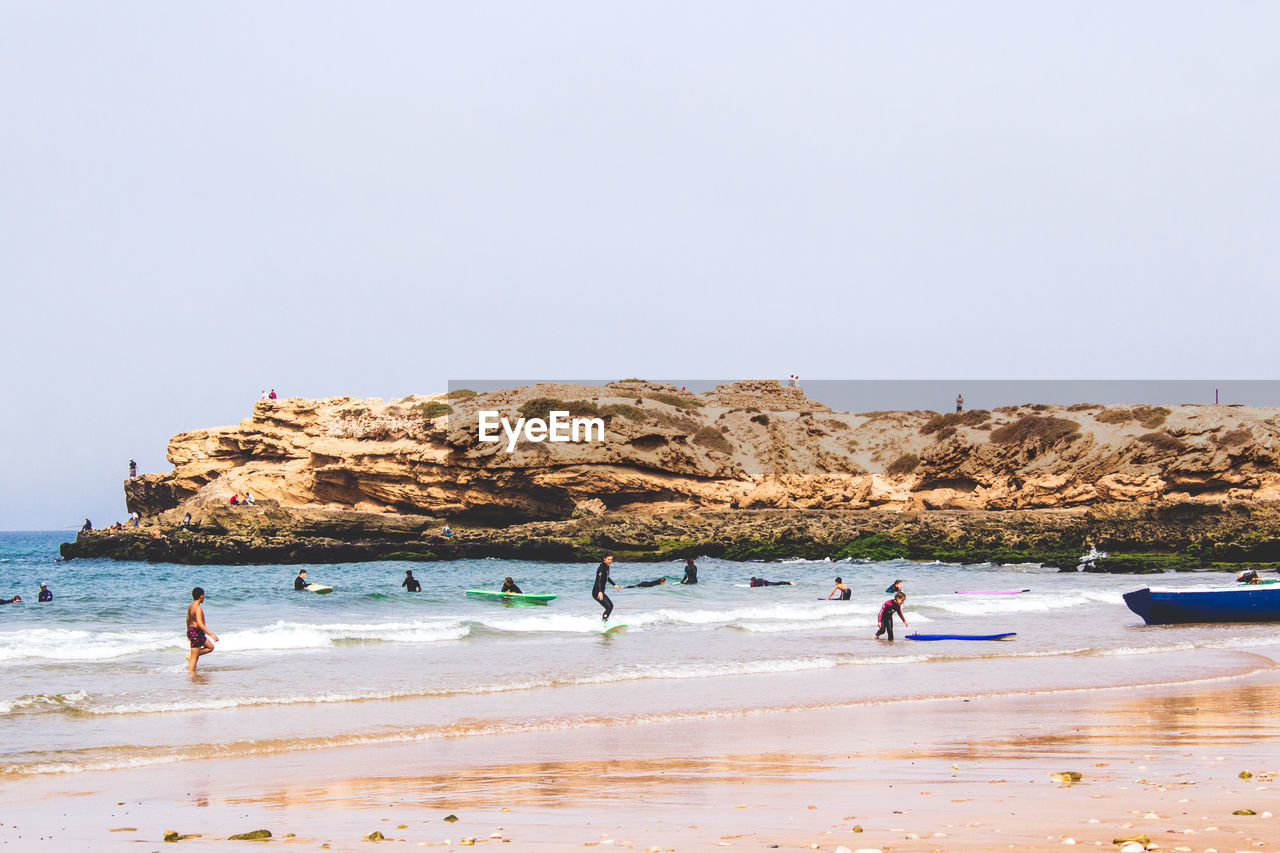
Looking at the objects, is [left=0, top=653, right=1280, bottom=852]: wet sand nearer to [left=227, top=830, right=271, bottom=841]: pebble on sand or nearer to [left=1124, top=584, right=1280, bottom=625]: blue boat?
[left=227, top=830, right=271, bottom=841]: pebble on sand

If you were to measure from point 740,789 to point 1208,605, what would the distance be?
1757 cm

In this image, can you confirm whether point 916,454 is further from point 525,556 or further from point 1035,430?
point 525,556

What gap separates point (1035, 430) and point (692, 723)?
51.0 m

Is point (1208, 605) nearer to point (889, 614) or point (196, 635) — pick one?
point (889, 614)

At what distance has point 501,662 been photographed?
50.6 ft

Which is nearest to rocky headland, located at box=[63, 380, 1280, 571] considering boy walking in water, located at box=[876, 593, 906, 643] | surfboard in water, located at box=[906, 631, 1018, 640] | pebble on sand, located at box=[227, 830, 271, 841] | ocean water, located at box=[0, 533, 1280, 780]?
ocean water, located at box=[0, 533, 1280, 780]

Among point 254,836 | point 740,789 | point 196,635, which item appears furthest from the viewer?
Answer: point 196,635

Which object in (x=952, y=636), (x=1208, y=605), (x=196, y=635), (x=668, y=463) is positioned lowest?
(x=952, y=636)

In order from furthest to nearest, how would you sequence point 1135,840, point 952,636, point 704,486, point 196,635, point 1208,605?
1. point 704,486
2. point 1208,605
3. point 952,636
4. point 196,635
5. point 1135,840

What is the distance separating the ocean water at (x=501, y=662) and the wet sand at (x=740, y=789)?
109 cm

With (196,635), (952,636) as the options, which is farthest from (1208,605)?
(196,635)

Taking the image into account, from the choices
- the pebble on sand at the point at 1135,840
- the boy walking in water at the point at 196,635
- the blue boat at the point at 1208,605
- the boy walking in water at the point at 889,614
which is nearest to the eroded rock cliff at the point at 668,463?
the blue boat at the point at 1208,605

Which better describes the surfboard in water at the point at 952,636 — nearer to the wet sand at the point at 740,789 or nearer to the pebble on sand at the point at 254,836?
the wet sand at the point at 740,789

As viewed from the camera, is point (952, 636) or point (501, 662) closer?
point (501, 662)
